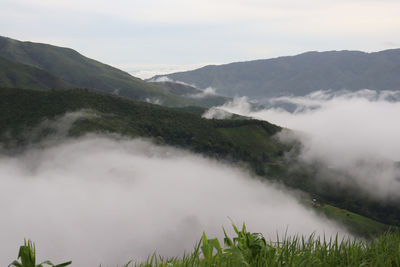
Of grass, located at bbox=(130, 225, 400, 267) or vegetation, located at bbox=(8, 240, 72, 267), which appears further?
grass, located at bbox=(130, 225, 400, 267)

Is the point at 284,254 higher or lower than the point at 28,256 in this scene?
lower

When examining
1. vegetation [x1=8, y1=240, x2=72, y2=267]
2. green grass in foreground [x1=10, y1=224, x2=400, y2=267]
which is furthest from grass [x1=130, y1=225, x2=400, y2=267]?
vegetation [x1=8, y1=240, x2=72, y2=267]

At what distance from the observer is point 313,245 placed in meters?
6.59

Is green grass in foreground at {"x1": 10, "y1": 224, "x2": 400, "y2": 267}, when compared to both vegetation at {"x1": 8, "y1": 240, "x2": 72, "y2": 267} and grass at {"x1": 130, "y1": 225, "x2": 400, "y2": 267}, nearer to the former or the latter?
grass at {"x1": 130, "y1": 225, "x2": 400, "y2": 267}

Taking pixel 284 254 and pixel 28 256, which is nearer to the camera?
pixel 28 256

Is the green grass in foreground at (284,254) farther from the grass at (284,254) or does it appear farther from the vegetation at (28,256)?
the vegetation at (28,256)

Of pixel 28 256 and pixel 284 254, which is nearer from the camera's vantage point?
pixel 28 256

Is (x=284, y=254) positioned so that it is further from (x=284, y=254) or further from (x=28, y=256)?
(x=28, y=256)

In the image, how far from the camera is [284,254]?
19.5ft

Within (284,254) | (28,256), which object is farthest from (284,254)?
(28,256)

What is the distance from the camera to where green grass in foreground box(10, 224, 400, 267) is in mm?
5656

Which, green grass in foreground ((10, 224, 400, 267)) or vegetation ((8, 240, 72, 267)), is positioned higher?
vegetation ((8, 240, 72, 267))

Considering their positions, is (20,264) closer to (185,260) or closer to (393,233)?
(185,260)

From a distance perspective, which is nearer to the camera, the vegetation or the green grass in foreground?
the vegetation
